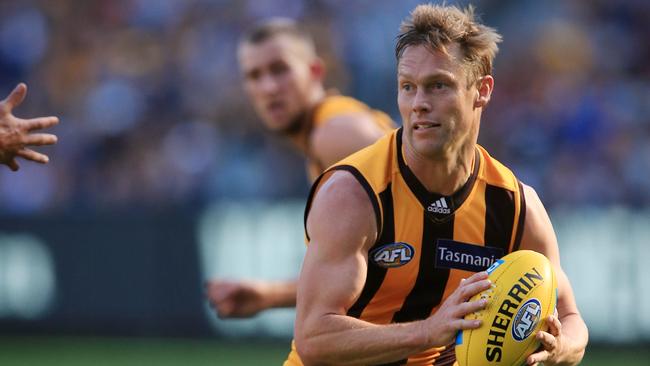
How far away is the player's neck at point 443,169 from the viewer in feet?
16.1

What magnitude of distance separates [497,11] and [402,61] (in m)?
10.6

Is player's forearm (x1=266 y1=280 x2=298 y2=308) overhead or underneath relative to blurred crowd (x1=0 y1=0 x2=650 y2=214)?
underneath

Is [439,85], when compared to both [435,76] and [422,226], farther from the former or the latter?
[422,226]

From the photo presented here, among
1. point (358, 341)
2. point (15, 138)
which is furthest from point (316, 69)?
point (358, 341)

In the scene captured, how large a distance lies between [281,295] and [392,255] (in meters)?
1.62

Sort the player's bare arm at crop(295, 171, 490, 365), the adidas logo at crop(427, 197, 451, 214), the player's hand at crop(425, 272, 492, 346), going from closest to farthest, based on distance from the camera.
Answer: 1. the player's hand at crop(425, 272, 492, 346)
2. the player's bare arm at crop(295, 171, 490, 365)
3. the adidas logo at crop(427, 197, 451, 214)

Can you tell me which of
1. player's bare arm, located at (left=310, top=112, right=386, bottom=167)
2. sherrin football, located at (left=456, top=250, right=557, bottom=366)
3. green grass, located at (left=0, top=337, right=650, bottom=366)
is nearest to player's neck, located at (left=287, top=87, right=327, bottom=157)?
player's bare arm, located at (left=310, top=112, right=386, bottom=167)

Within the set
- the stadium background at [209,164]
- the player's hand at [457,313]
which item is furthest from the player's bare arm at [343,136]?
the stadium background at [209,164]

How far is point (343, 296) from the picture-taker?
15.0 ft

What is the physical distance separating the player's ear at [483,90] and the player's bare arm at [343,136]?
1.59 m

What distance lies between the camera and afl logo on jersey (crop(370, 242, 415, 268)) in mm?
4801

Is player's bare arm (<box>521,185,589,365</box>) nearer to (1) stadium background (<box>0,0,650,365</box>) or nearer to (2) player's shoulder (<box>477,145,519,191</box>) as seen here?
(2) player's shoulder (<box>477,145,519,191</box>)

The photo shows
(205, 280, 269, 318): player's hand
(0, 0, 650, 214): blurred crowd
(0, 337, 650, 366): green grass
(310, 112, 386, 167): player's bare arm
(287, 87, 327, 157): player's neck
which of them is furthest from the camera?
(0, 0, 650, 214): blurred crowd

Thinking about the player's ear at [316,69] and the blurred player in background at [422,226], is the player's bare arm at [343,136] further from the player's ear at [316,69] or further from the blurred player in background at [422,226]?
the blurred player in background at [422,226]
